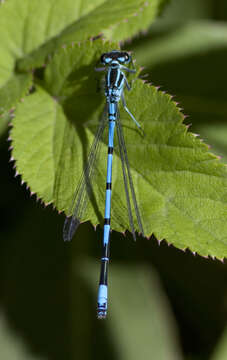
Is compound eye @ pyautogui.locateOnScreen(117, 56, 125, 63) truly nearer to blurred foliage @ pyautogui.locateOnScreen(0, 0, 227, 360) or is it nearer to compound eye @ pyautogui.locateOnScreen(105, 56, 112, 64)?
compound eye @ pyautogui.locateOnScreen(105, 56, 112, 64)

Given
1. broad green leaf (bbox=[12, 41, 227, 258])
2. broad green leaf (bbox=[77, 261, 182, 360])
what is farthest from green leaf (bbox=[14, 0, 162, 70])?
broad green leaf (bbox=[77, 261, 182, 360])

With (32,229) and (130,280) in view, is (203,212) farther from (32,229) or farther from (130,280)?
(32,229)

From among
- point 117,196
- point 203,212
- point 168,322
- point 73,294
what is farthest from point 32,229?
point 203,212

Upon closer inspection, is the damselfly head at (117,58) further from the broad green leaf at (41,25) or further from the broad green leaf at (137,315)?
the broad green leaf at (137,315)

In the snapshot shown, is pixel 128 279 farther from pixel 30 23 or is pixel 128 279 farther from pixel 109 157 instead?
pixel 30 23

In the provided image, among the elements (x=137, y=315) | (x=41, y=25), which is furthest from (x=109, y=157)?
(x=137, y=315)
